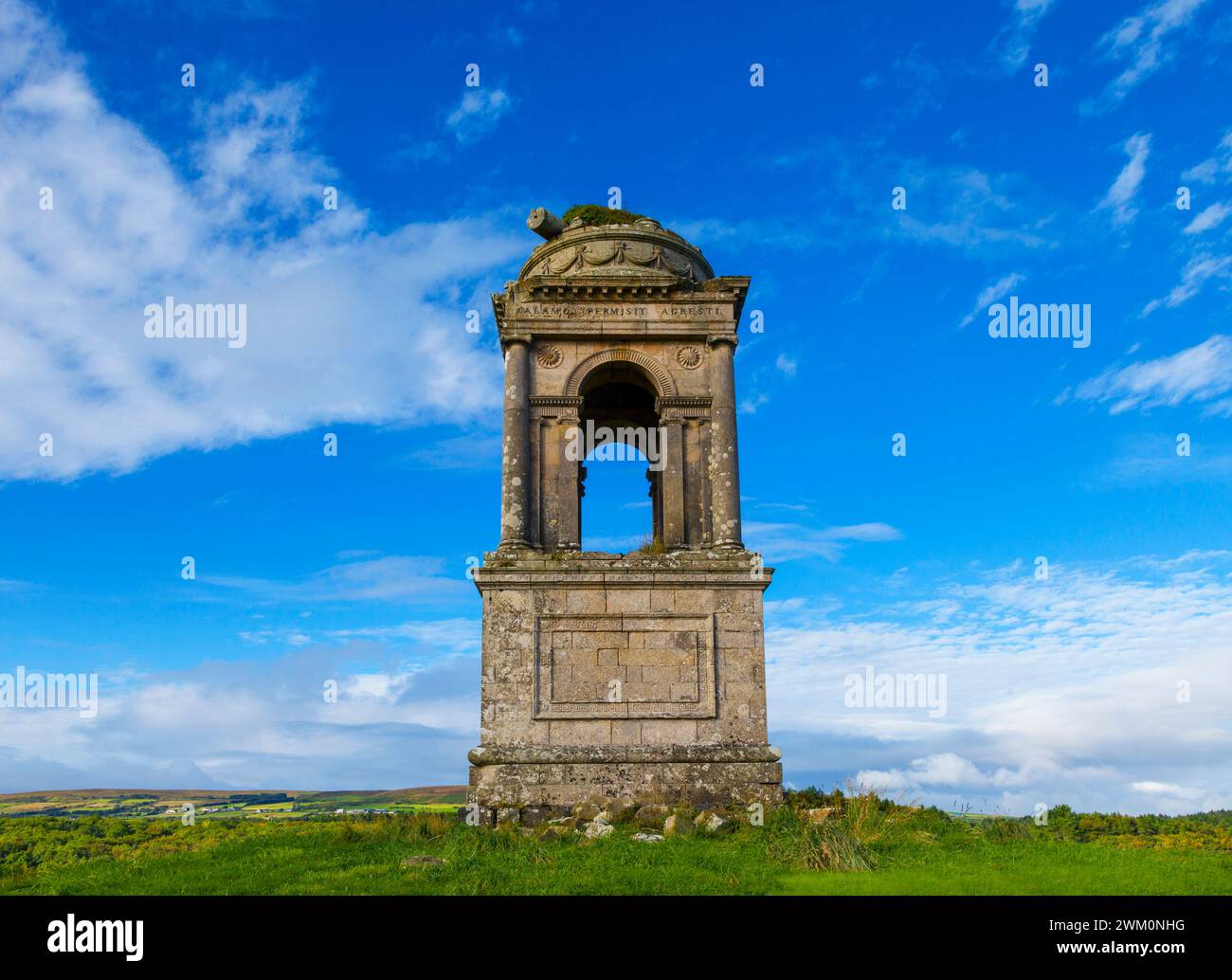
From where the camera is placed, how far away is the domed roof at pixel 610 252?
18.1m

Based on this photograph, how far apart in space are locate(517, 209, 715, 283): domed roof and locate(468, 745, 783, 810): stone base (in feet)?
27.8

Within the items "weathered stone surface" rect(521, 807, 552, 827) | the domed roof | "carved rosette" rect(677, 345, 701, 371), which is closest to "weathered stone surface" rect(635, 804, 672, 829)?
"weathered stone surface" rect(521, 807, 552, 827)

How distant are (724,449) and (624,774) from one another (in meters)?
5.86

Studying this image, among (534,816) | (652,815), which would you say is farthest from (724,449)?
(534,816)

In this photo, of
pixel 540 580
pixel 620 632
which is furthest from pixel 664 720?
pixel 540 580

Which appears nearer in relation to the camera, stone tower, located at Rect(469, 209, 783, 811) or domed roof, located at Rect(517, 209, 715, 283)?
stone tower, located at Rect(469, 209, 783, 811)

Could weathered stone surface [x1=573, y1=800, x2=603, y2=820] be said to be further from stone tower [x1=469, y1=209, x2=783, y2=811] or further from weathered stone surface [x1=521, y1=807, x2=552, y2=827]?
weathered stone surface [x1=521, y1=807, x2=552, y2=827]

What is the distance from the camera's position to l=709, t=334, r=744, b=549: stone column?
16.7m

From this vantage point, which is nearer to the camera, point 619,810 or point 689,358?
point 619,810

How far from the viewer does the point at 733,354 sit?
58.4 feet

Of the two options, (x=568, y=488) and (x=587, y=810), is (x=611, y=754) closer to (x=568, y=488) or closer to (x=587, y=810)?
(x=587, y=810)

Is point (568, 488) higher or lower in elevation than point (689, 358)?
lower

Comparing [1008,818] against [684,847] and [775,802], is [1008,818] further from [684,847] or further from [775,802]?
[684,847]

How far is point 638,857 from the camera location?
11.2m
